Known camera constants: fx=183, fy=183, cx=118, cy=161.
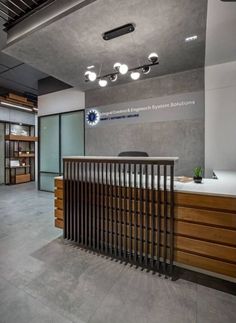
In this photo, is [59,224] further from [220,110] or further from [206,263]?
[220,110]

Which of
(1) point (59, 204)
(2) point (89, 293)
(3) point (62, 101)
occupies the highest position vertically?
(3) point (62, 101)

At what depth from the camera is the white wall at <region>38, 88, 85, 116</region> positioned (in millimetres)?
5918

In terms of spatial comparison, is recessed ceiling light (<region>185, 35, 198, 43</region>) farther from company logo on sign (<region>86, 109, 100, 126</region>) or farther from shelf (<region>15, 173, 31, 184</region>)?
shelf (<region>15, 173, 31, 184</region>)

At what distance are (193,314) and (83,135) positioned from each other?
5.09 metres

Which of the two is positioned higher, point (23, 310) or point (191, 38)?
point (191, 38)

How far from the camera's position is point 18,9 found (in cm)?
290

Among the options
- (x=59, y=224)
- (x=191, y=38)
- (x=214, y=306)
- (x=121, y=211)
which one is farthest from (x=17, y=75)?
(x=214, y=306)

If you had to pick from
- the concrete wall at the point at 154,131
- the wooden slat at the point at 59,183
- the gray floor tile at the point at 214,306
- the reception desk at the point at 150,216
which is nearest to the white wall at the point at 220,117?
the concrete wall at the point at 154,131

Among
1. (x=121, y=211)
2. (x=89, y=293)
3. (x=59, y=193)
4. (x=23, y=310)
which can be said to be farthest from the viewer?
(x=59, y=193)

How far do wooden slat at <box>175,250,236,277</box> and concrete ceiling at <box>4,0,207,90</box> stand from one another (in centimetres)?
316

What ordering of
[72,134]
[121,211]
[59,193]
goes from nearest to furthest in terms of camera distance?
[121,211]
[59,193]
[72,134]

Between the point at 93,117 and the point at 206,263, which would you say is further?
the point at 93,117

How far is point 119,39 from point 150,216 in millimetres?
2924

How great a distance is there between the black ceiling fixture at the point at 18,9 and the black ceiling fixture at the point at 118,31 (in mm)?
885
